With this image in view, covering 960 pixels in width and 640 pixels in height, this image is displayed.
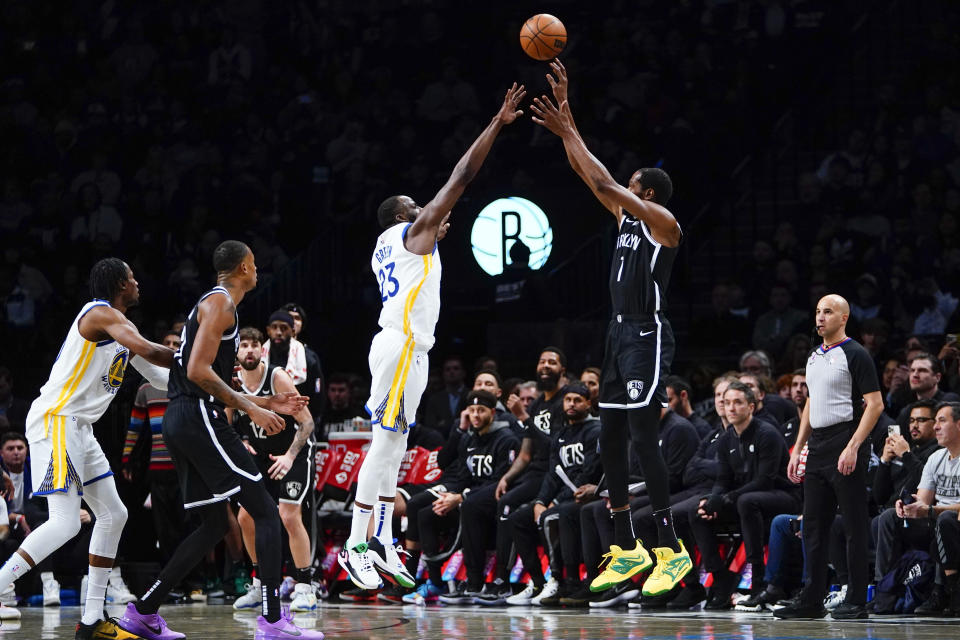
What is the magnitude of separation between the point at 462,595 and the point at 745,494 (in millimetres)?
2697

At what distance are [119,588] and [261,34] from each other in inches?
380

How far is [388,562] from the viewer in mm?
7961

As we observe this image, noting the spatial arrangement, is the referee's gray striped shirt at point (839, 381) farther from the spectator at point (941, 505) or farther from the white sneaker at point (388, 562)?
the white sneaker at point (388, 562)

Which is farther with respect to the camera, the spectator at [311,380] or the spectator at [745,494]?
the spectator at [311,380]

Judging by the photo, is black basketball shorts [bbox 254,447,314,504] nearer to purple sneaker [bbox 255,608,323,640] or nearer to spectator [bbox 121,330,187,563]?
spectator [bbox 121,330,187,563]

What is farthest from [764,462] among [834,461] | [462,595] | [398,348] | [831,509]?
[398,348]

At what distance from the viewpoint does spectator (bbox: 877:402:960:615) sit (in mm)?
9391

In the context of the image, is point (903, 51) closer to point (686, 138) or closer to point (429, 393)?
point (686, 138)

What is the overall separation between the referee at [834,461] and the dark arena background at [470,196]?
0.67 m

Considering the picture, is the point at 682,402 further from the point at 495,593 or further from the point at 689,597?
the point at 495,593

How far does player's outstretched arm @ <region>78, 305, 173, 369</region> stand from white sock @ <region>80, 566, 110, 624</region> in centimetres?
136

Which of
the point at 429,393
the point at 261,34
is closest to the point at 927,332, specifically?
the point at 429,393

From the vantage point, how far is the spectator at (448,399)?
536 inches

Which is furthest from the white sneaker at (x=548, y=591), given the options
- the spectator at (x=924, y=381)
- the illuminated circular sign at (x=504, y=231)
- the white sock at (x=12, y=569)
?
the illuminated circular sign at (x=504, y=231)
